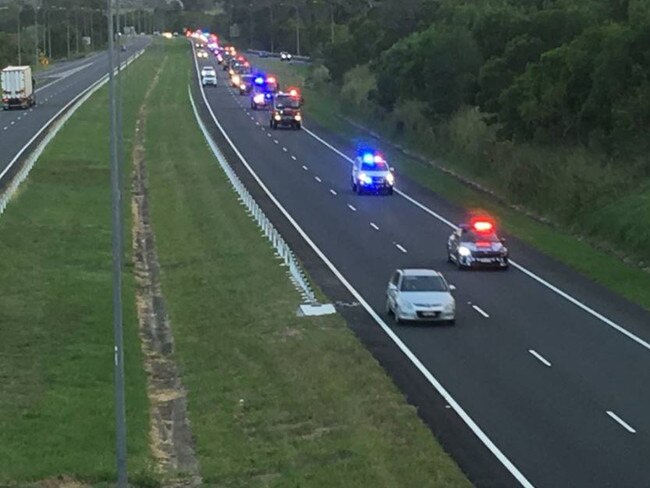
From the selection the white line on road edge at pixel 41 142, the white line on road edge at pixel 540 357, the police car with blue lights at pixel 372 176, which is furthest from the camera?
the police car with blue lights at pixel 372 176

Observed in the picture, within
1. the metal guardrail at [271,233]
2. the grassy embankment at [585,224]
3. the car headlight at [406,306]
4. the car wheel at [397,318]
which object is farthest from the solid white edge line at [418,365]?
the grassy embankment at [585,224]

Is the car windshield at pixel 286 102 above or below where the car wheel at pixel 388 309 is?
below

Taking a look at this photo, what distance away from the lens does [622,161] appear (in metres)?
57.8

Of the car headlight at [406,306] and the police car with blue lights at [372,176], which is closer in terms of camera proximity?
the car headlight at [406,306]

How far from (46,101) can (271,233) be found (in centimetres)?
7376

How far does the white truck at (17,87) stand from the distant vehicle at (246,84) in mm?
24050

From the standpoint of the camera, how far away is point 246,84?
13238 centimetres

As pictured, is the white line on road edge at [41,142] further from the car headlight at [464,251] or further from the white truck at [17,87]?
the car headlight at [464,251]

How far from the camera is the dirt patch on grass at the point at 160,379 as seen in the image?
23.2 metres

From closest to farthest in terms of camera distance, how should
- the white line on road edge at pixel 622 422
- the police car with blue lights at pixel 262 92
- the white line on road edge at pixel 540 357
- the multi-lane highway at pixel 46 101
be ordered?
1. the white line on road edge at pixel 622 422
2. the white line on road edge at pixel 540 357
3. the multi-lane highway at pixel 46 101
4. the police car with blue lights at pixel 262 92

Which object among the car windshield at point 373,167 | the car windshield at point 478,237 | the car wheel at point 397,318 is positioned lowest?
the car windshield at point 373,167

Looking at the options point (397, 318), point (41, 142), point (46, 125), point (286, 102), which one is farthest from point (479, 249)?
point (46, 125)

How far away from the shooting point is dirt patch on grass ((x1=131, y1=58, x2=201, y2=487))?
76.1 ft

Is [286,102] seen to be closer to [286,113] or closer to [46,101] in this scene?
[286,113]
